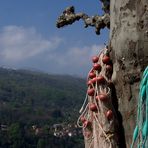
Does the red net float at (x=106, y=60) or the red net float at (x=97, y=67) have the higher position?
the red net float at (x=106, y=60)

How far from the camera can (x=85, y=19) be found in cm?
486

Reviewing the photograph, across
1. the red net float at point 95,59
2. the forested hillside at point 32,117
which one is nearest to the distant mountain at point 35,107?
the forested hillside at point 32,117

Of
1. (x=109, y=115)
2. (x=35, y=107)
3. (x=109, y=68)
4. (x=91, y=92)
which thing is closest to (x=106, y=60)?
(x=109, y=68)

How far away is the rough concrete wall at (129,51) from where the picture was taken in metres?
3.92

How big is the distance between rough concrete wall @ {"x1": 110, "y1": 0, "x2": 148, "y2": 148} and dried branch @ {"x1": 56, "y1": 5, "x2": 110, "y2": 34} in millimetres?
537

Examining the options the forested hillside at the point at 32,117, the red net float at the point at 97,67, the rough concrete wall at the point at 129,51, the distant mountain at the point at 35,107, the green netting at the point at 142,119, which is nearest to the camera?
the green netting at the point at 142,119

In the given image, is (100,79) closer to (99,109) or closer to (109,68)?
(109,68)

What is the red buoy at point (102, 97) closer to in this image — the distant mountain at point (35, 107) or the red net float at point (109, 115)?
the red net float at point (109, 115)

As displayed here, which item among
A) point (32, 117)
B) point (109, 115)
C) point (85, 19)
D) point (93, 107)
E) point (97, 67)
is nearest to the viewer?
point (109, 115)

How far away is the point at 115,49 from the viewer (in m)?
4.07

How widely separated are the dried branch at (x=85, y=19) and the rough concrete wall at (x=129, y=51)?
537 millimetres

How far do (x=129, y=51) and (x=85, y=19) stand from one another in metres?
0.99

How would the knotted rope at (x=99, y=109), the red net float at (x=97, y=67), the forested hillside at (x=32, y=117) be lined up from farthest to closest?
the forested hillside at (x=32, y=117), the red net float at (x=97, y=67), the knotted rope at (x=99, y=109)

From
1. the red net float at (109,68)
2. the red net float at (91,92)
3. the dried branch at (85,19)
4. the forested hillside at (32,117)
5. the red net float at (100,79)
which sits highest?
the forested hillside at (32,117)
